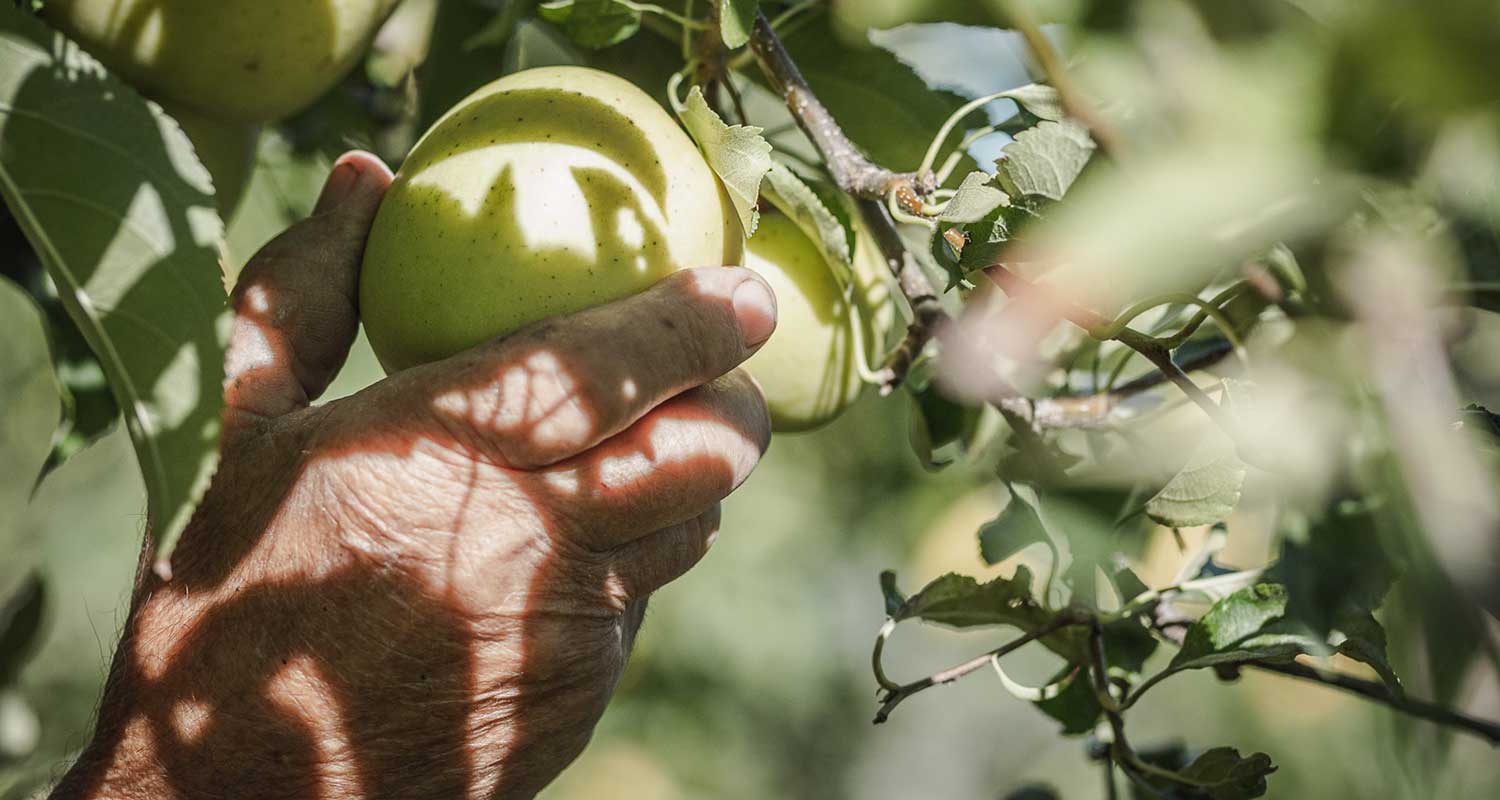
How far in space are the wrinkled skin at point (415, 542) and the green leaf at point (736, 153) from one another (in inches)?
2.5

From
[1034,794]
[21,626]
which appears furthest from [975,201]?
[21,626]

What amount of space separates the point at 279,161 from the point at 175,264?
76cm

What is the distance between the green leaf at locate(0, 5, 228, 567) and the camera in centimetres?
53

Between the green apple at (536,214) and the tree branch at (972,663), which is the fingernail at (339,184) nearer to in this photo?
the green apple at (536,214)

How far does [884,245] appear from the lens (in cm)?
80

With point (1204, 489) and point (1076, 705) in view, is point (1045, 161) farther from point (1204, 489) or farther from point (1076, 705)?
point (1076, 705)

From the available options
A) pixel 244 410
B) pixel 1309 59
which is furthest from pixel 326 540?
pixel 1309 59

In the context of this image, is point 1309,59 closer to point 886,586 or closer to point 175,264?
point 175,264

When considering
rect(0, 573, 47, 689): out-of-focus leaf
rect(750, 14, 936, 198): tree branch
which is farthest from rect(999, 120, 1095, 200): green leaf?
rect(0, 573, 47, 689): out-of-focus leaf

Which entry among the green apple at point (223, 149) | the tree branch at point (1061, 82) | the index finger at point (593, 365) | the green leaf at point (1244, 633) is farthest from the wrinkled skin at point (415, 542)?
the tree branch at point (1061, 82)

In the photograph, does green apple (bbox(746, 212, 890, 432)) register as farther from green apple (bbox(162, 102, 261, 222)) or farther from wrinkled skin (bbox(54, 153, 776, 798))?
green apple (bbox(162, 102, 261, 222))

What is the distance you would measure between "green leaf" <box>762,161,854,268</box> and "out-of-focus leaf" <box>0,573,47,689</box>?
0.84 m

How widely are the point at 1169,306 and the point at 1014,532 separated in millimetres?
215

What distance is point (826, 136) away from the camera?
73cm
